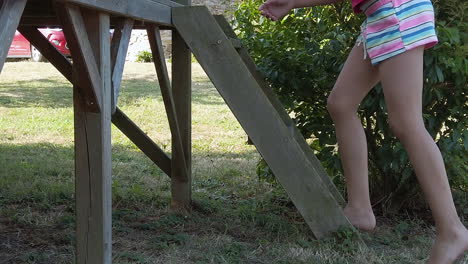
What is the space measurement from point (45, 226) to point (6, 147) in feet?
10.3

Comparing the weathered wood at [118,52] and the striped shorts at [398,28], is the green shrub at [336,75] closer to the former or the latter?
the striped shorts at [398,28]

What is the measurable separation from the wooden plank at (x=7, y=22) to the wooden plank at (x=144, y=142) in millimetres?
2310

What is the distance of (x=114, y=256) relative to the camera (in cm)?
327

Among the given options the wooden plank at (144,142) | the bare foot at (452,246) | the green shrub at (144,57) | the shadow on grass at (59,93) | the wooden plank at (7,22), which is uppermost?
the wooden plank at (7,22)

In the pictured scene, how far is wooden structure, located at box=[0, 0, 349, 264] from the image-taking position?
268 centimetres

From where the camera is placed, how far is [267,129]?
3.31 metres

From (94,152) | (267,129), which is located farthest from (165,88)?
(94,152)

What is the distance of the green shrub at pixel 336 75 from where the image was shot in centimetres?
374

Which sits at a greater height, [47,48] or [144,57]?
[47,48]

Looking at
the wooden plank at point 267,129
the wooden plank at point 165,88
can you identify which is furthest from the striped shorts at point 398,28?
the wooden plank at point 165,88

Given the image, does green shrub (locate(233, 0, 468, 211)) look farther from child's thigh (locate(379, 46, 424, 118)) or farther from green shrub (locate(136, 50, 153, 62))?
green shrub (locate(136, 50, 153, 62))

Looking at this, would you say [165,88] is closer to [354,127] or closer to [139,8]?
[139,8]

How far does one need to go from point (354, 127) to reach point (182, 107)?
1617 millimetres

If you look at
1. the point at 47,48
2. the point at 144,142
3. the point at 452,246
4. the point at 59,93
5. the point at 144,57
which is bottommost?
the point at 144,57
